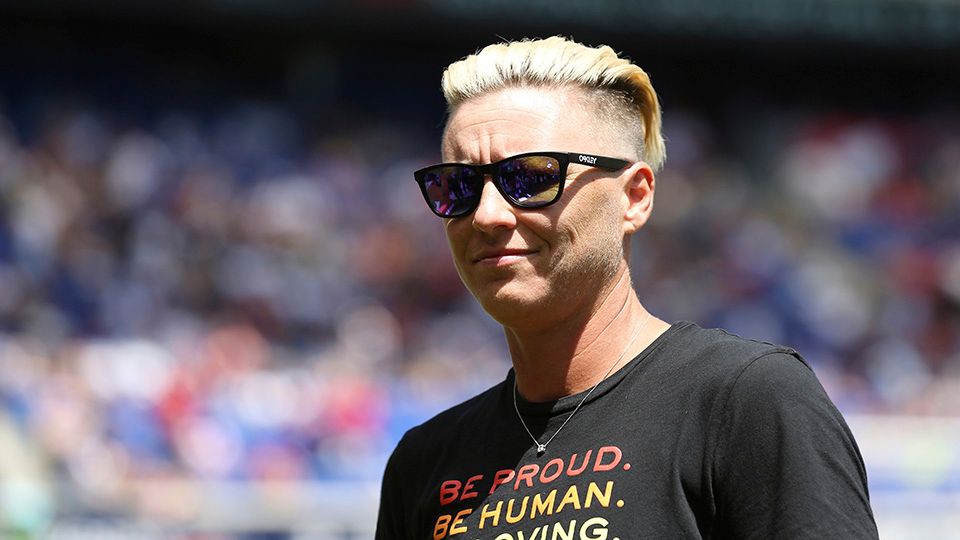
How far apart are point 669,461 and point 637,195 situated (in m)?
0.57

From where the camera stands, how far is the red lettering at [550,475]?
2148 mm

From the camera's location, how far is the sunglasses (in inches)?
87.4

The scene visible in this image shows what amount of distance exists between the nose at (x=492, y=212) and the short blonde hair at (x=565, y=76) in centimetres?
22

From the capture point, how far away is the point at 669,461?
6.58 ft

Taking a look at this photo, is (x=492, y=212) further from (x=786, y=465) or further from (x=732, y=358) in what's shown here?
(x=786, y=465)

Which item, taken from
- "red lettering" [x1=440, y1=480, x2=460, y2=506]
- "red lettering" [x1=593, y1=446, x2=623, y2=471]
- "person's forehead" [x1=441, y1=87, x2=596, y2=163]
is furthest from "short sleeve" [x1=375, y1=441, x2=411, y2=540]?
"person's forehead" [x1=441, y1=87, x2=596, y2=163]

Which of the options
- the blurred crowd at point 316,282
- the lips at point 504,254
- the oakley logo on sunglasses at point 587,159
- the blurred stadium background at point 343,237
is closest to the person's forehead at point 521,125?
the oakley logo on sunglasses at point 587,159

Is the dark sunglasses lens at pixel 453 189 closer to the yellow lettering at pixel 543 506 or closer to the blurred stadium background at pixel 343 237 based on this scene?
the yellow lettering at pixel 543 506

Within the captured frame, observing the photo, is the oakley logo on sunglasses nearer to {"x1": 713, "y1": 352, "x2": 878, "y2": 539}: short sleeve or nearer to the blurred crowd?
{"x1": 713, "y1": 352, "x2": 878, "y2": 539}: short sleeve

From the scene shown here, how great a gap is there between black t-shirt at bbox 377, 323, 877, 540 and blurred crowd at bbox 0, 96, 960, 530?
560 centimetres

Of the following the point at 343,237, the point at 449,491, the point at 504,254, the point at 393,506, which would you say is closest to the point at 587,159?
the point at 504,254

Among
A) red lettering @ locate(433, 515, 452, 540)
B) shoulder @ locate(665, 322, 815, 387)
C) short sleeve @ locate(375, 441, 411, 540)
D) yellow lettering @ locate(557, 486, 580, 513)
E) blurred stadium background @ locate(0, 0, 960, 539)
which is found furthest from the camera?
blurred stadium background @ locate(0, 0, 960, 539)

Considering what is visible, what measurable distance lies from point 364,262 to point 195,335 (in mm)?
1802

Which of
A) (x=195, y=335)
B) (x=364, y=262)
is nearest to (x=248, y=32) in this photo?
(x=364, y=262)
